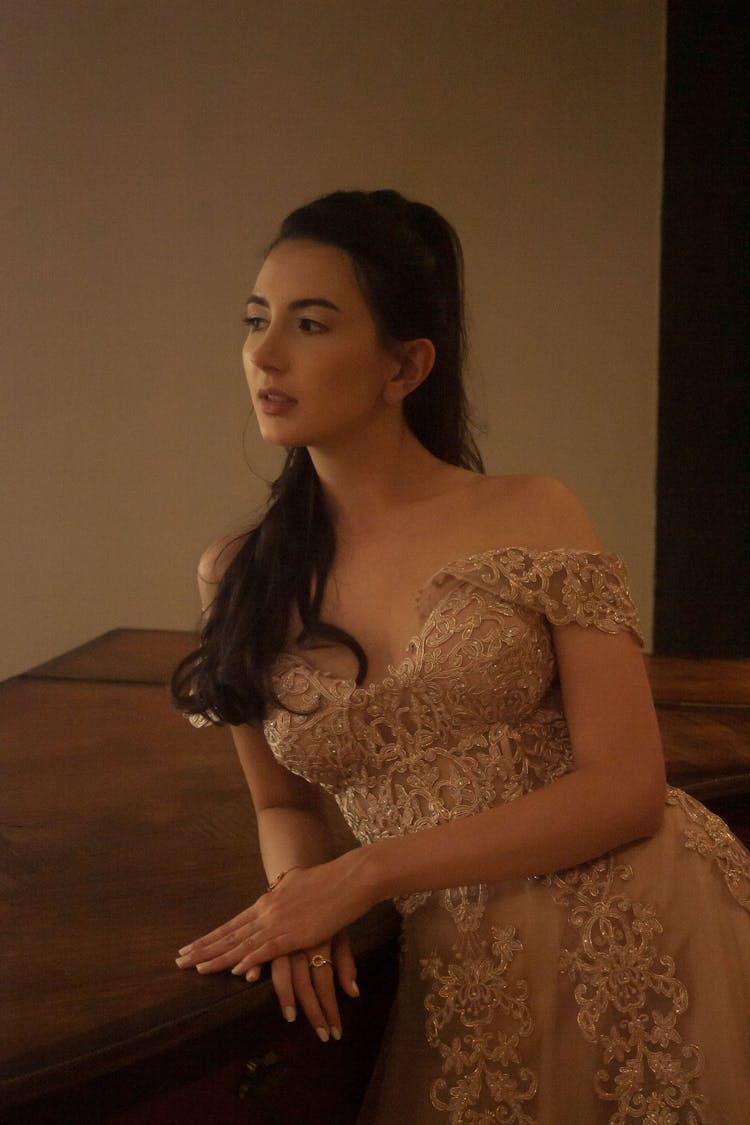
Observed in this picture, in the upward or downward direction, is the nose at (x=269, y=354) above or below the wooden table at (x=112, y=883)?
above

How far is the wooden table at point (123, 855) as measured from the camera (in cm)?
112

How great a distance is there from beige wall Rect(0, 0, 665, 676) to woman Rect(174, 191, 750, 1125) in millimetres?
2642

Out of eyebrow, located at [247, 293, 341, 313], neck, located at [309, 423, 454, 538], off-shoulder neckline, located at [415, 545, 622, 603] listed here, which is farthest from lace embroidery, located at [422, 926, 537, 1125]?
eyebrow, located at [247, 293, 341, 313]

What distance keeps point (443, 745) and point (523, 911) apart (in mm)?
217

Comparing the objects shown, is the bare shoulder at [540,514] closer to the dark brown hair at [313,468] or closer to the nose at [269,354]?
the dark brown hair at [313,468]

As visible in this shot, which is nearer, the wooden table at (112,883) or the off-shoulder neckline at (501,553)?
the wooden table at (112,883)

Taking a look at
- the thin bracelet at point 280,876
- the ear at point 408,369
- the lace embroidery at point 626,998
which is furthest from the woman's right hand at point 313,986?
the ear at point 408,369

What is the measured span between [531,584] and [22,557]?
3.04m

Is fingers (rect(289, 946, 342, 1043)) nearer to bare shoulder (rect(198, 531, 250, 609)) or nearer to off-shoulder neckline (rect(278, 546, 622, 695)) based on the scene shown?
off-shoulder neckline (rect(278, 546, 622, 695))

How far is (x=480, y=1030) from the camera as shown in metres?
1.45

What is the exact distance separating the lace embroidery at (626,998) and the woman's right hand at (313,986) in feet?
0.99

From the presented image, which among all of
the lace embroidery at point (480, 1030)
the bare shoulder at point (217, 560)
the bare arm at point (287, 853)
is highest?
the bare shoulder at point (217, 560)

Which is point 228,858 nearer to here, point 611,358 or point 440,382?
point 440,382

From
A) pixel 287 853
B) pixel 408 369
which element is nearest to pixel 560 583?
pixel 408 369
